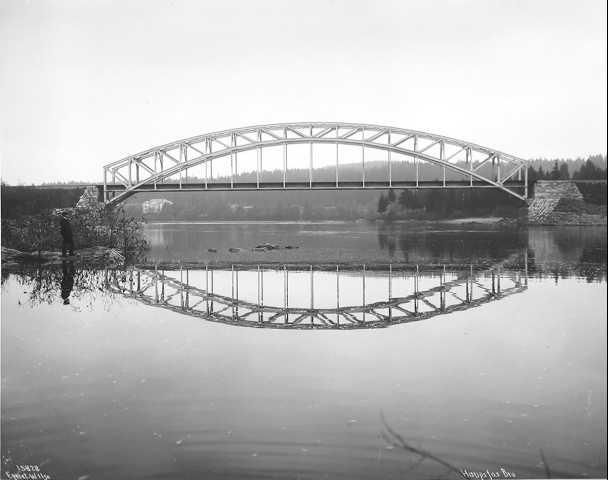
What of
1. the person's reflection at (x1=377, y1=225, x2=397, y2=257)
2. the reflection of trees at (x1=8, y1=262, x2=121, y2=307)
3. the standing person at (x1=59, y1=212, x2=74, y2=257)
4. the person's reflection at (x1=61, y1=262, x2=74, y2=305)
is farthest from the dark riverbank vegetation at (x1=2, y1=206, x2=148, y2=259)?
the person's reflection at (x1=377, y1=225, x2=397, y2=257)

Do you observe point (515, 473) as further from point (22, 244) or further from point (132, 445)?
point (22, 244)

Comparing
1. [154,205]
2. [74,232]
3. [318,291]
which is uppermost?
[154,205]

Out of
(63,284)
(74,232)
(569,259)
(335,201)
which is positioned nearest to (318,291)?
(63,284)

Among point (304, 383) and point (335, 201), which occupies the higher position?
point (335, 201)

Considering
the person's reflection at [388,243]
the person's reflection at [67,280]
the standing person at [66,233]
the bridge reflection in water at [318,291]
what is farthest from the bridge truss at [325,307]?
the person's reflection at [388,243]

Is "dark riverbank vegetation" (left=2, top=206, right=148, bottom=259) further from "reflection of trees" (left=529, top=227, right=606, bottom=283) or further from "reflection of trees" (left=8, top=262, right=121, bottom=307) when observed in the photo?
"reflection of trees" (left=529, top=227, right=606, bottom=283)

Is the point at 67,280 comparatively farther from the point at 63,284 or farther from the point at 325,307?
the point at 325,307

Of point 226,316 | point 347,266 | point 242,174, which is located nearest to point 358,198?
point 242,174
